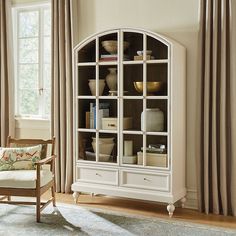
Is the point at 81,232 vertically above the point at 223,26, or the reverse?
→ the point at 223,26

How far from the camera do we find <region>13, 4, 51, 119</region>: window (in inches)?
208

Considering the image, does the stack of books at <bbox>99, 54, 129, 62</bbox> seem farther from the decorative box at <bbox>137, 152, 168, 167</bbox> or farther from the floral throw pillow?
the floral throw pillow

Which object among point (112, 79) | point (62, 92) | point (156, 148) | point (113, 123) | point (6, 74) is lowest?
point (156, 148)

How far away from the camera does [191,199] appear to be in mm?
4336

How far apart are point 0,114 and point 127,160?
199cm

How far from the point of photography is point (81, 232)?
3578 mm

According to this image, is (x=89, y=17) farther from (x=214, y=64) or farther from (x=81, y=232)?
(x=81, y=232)

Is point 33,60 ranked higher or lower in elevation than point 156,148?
higher

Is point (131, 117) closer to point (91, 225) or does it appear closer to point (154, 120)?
point (154, 120)

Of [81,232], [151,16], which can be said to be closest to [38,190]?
[81,232]

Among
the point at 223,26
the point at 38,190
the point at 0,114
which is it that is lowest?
the point at 38,190

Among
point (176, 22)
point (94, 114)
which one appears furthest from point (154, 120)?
point (176, 22)

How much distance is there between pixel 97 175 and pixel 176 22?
1763 mm

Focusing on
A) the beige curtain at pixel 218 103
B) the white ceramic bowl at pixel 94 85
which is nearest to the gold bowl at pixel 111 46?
the white ceramic bowl at pixel 94 85
